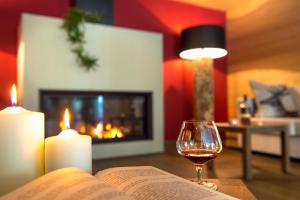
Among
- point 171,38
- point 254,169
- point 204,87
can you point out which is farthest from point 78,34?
point 254,169

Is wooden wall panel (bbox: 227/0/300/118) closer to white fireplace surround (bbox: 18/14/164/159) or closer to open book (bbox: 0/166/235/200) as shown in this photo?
white fireplace surround (bbox: 18/14/164/159)

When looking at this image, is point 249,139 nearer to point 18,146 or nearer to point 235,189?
point 235,189

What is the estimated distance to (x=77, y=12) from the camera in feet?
9.06

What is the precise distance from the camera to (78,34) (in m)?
2.75

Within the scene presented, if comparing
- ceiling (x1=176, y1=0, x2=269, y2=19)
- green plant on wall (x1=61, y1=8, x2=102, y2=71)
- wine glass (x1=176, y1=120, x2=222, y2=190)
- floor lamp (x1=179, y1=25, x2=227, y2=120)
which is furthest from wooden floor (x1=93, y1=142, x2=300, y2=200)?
ceiling (x1=176, y1=0, x2=269, y2=19)

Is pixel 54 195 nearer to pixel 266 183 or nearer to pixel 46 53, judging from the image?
pixel 266 183

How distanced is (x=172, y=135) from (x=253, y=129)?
5.68ft

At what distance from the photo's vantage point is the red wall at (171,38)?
356cm

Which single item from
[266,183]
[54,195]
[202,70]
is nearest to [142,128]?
[202,70]

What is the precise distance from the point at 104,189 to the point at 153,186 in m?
0.10

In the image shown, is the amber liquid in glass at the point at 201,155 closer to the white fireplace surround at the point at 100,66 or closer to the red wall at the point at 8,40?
the white fireplace surround at the point at 100,66

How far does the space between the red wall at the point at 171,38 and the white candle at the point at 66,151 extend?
3.16 m

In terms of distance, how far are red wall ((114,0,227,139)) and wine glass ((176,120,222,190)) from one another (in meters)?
3.05

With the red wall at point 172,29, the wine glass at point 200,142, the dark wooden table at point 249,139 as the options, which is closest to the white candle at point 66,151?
the wine glass at point 200,142
